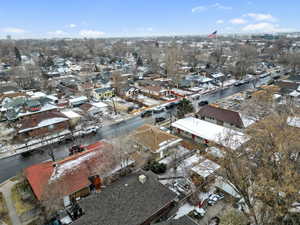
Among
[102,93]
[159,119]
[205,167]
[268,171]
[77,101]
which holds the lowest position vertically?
[159,119]

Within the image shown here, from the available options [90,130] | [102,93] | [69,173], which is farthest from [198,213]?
[102,93]

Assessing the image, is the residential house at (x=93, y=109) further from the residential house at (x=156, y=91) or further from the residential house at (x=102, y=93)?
the residential house at (x=156, y=91)

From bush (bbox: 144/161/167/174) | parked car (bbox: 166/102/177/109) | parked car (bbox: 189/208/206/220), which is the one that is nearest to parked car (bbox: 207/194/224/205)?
parked car (bbox: 189/208/206/220)

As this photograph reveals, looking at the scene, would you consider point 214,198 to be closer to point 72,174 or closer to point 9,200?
point 72,174

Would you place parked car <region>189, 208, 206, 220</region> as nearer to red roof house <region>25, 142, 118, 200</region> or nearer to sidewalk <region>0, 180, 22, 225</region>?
red roof house <region>25, 142, 118, 200</region>

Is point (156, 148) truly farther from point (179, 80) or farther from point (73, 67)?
point (73, 67)
